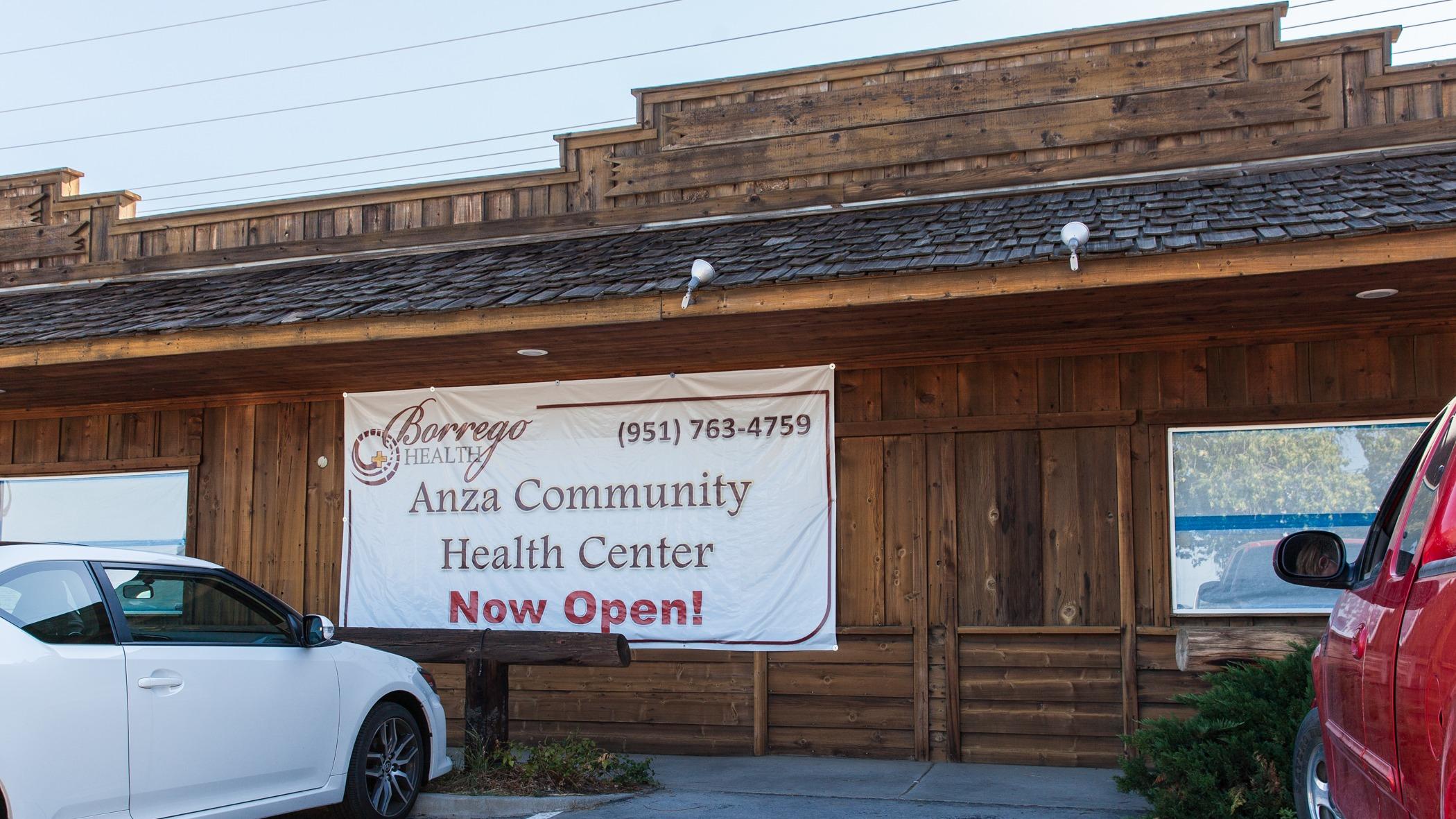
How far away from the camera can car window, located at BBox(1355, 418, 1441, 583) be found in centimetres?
425

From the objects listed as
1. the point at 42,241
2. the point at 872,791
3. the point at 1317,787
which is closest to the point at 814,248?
the point at 872,791

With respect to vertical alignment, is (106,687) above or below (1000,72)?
below

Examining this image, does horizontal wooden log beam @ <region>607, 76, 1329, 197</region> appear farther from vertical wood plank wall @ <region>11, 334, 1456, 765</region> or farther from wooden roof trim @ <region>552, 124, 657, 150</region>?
vertical wood plank wall @ <region>11, 334, 1456, 765</region>

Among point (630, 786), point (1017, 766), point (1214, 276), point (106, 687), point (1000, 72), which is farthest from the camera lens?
point (1000, 72)

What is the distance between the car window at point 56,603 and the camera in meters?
5.46

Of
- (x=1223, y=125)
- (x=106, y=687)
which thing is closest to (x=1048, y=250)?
(x=1223, y=125)

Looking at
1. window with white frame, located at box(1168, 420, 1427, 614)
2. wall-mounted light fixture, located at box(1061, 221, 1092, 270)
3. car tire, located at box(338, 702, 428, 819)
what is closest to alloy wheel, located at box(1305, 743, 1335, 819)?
wall-mounted light fixture, located at box(1061, 221, 1092, 270)

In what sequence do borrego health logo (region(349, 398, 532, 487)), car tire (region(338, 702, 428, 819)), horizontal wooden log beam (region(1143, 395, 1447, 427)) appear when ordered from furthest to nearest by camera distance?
borrego health logo (region(349, 398, 532, 487))
horizontal wooden log beam (region(1143, 395, 1447, 427))
car tire (region(338, 702, 428, 819))

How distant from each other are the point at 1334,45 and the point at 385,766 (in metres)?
7.35

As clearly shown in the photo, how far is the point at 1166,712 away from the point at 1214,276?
3.04 m

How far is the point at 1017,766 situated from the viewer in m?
8.48

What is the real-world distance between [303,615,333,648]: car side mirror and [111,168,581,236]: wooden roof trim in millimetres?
4512

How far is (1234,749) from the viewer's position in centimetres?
618

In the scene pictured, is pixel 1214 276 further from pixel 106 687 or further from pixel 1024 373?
pixel 106 687
